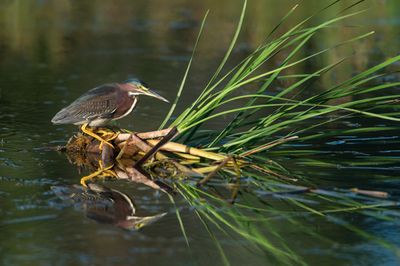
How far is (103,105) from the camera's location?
7.16m

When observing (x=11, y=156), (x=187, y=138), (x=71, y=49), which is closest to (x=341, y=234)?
(x=187, y=138)

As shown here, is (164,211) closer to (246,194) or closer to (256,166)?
(246,194)

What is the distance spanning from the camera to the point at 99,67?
11938mm

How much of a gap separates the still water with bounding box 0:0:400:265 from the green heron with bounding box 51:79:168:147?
348mm

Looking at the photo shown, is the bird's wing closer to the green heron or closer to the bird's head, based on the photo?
the green heron

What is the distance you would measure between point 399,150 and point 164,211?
2.49 meters

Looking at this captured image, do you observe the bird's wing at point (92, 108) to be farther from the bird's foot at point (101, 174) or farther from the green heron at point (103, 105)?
the bird's foot at point (101, 174)

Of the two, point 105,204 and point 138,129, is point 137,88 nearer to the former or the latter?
point 138,129

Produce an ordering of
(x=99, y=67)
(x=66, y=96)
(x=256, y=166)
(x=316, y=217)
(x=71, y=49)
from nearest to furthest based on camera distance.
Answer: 1. (x=316, y=217)
2. (x=256, y=166)
3. (x=66, y=96)
4. (x=99, y=67)
5. (x=71, y=49)

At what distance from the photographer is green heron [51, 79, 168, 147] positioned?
281 inches

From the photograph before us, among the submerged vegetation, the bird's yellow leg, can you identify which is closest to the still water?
the submerged vegetation

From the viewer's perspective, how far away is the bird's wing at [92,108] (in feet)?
23.4

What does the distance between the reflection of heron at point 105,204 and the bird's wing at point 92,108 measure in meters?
1.02

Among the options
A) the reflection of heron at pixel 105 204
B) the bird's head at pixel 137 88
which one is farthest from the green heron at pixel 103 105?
the reflection of heron at pixel 105 204
